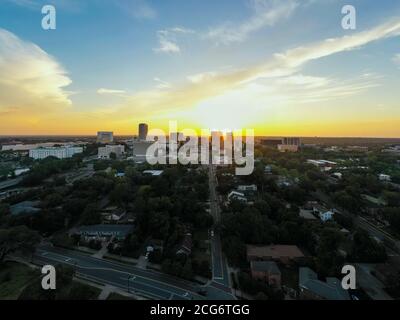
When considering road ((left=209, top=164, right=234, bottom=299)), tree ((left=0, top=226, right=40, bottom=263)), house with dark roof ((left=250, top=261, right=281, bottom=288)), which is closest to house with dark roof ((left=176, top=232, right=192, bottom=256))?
road ((left=209, top=164, right=234, bottom=299))

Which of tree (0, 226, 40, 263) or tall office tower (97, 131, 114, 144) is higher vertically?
tall office tower (97, 131, 114, 144)

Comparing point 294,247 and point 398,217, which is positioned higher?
point 398,217

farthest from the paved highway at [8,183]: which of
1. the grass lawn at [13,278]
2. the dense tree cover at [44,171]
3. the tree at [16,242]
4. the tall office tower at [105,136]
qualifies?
the tall office tower at [105,136]

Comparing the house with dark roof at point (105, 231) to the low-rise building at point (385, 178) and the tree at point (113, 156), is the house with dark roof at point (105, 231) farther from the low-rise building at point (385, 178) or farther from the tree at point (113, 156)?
the tree at point (113, 156)

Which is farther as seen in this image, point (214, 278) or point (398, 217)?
point (398, 217)

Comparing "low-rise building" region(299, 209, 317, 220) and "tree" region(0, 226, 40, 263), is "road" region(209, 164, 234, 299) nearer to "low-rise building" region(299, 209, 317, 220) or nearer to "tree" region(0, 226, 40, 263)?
"low-rise building" region(299, 209, 317, 220)

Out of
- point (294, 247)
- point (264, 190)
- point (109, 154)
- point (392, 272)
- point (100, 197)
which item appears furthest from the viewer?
point (109, 154)
